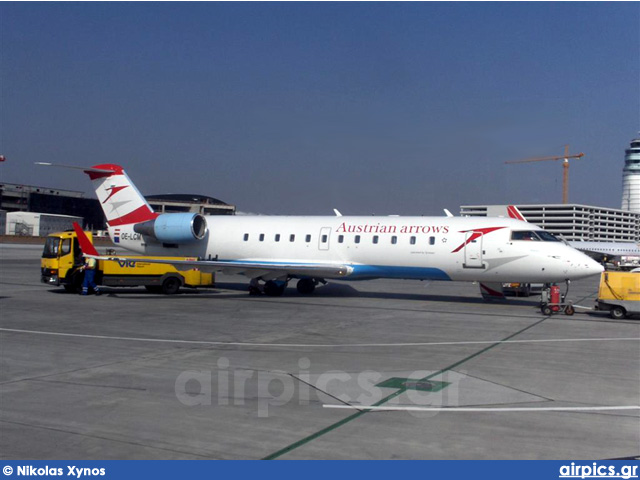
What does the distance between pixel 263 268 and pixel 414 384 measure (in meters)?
14.8

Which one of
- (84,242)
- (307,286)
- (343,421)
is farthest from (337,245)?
(343,421)

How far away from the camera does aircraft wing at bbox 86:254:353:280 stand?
77.6ft

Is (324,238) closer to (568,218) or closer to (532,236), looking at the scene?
(532,236)

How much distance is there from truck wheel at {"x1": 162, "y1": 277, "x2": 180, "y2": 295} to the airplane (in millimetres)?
650

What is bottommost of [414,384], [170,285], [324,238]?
[414,384]

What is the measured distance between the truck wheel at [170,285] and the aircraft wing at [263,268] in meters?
1.16

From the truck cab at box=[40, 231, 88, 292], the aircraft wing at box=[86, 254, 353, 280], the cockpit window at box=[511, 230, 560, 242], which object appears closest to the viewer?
the cockpit window at box=[511, 230, 560, 242]

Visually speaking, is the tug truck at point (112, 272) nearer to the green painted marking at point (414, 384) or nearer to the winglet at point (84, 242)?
the winglet at point (84, 242)

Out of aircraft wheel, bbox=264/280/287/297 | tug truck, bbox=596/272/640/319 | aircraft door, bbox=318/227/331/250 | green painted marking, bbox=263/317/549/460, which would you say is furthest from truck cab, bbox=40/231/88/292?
tug truck, bbox=596/272/640/319

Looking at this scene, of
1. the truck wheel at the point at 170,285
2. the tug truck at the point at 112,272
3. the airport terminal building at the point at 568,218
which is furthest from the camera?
the airport terminal building at the point at 568,218

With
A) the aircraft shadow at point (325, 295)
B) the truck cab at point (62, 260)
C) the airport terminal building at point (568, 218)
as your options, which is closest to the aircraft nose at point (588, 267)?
the aircraft shadow at point (325, 295)

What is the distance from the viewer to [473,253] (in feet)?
72.1

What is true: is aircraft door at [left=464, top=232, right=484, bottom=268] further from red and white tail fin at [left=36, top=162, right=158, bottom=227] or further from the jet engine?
red and white tail fin at [left=36, top=162, right=158, bottom=227]

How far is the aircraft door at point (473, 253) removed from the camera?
71.9 feet
